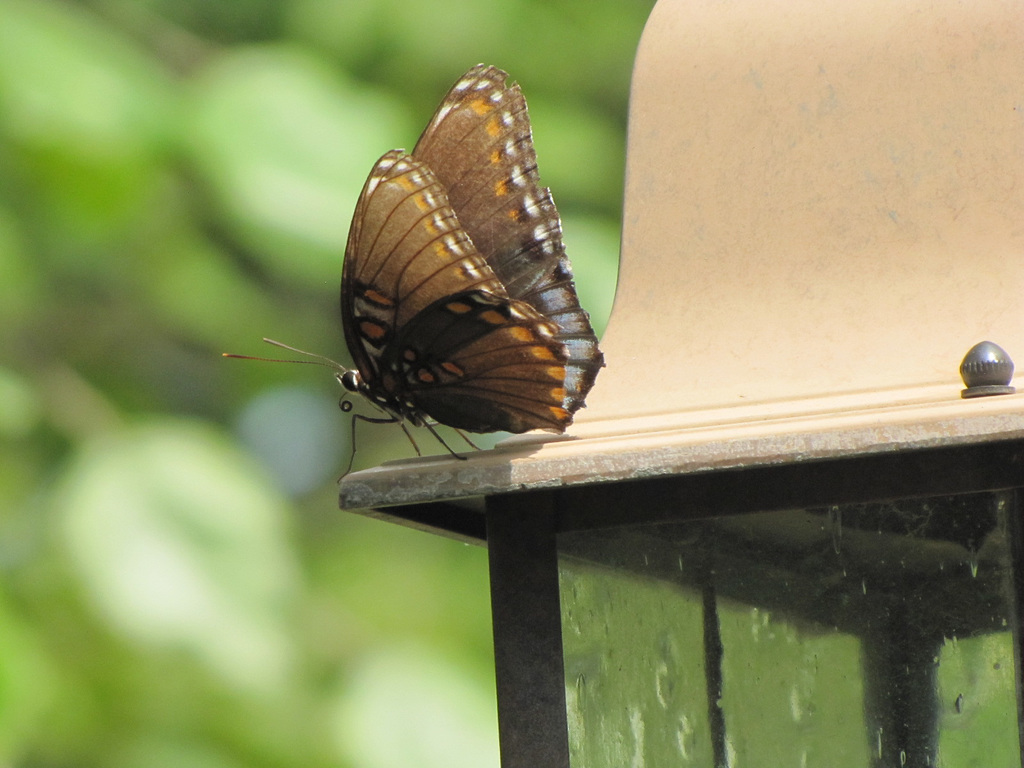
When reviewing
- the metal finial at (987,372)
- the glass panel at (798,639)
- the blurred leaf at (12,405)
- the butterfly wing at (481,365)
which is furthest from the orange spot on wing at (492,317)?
the blurred leaf at (12,405)

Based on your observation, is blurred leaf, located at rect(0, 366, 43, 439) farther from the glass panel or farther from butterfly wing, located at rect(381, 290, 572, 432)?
the glass panel

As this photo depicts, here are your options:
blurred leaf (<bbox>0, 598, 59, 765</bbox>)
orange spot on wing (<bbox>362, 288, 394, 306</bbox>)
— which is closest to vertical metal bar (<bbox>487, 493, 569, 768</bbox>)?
orange spot on wing (<bbox>362, 288, 394, 306</bbox>)

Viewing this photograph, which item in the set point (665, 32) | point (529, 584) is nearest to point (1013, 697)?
point (529, 584)

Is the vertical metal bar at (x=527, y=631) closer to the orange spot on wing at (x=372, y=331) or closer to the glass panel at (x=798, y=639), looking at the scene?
the glass panel at (x=798, y=639)

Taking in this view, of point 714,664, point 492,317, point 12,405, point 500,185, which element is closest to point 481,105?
point 500,185

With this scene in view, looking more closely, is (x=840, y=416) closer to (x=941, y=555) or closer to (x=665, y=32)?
(x=941, y=555)

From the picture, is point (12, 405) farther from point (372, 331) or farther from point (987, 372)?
point (987, 372)

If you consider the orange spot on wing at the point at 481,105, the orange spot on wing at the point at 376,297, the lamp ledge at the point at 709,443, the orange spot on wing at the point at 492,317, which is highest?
the orange spot on wing at the point at 481,105

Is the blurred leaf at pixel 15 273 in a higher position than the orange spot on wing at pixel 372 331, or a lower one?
higher
